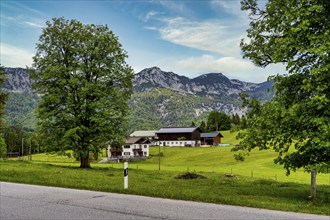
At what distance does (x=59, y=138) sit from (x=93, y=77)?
25.3ft

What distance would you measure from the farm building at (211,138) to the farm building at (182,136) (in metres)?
2.38

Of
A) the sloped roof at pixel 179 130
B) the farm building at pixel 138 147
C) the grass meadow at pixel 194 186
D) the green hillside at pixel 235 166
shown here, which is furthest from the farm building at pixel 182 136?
the grass meadow at pixel 194 186

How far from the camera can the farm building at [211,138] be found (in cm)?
14481

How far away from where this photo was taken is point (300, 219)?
8164mm

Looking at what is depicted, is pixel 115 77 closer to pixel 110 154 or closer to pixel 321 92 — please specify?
pixel 321 92

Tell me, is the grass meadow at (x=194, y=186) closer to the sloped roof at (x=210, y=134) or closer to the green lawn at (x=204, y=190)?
the green lawn at (x=204, y=190)

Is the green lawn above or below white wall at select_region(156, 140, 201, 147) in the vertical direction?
above

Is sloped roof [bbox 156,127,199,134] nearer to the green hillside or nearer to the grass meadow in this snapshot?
the green hillside

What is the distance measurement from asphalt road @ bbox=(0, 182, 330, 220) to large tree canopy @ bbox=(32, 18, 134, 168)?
22552mm

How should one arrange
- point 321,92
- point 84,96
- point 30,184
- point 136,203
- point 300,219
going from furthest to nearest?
point 84,96 < point 30,184 < point 321,92 < point 136,203 < point 300,219

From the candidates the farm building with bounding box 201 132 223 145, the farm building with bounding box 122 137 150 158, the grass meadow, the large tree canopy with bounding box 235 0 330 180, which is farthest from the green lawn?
the farm building with bounding box 201 132 223 145

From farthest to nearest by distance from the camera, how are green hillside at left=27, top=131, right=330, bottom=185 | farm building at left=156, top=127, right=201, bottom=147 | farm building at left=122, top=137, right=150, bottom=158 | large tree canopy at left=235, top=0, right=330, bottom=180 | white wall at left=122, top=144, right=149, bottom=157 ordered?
farm building at left=156, top=127, right=201, bottom=147 → farm building at left=122, top=137, right=150, bottom=158 → white wall at left=122, top=144, right=149, bottom=157 → green hillside at left=27, top=131, right=330, bottom=185 → large tree canopy at left=235, top=0, right=330, bottom=180

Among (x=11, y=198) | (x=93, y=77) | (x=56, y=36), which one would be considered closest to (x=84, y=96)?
(x=93, y=77)

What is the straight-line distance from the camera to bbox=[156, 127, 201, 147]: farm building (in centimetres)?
14388
